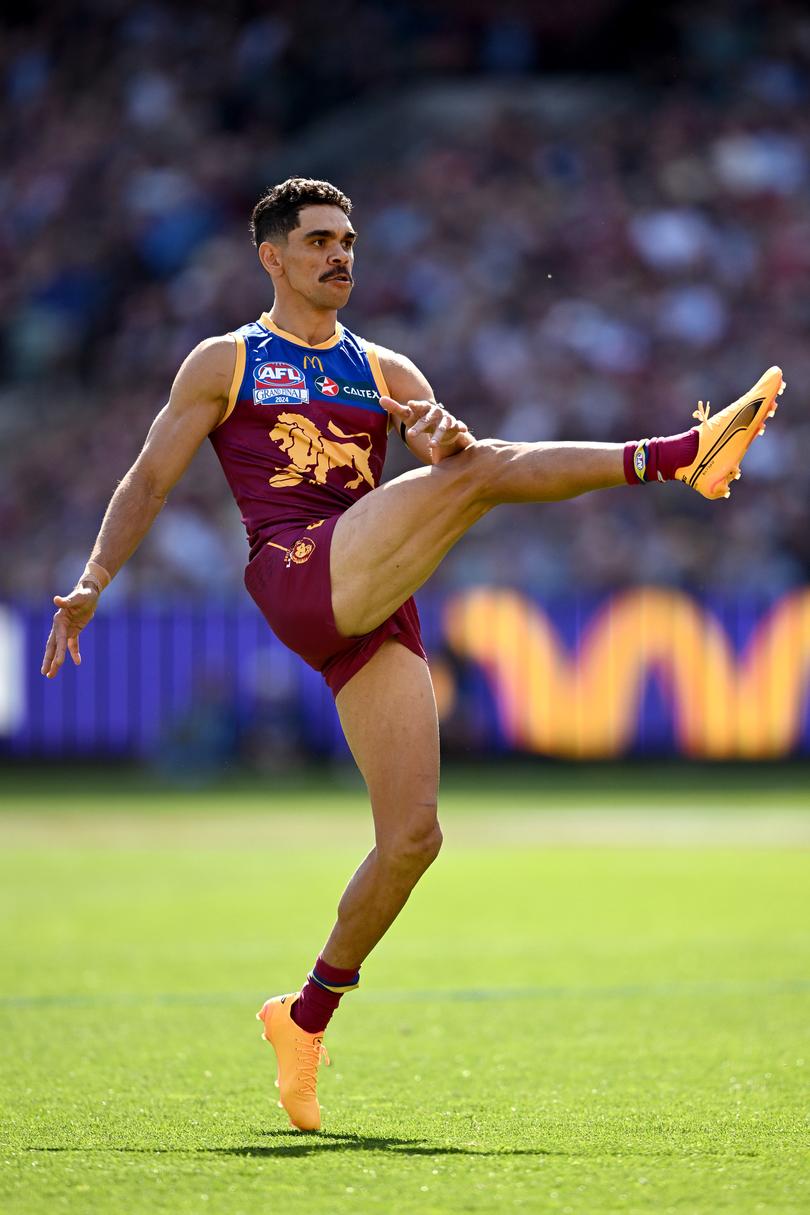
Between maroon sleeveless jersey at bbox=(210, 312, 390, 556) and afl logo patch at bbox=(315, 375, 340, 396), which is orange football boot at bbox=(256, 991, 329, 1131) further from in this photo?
afl logo patch at bbox=(315, 375, 340, 396)

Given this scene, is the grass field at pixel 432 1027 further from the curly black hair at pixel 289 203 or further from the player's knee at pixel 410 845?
the curly black hair at pixel 289 203

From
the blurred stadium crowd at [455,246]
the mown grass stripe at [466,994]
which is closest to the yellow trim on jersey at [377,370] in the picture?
the mown grass stripe at [466,994]

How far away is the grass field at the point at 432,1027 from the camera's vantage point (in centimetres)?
416

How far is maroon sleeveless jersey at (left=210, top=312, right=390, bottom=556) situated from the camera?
5246 mm

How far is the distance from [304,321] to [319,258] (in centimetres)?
19

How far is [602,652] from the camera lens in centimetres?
1989

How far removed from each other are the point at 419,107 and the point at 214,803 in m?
13.5

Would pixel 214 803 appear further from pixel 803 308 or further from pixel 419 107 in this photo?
pixel 419 107

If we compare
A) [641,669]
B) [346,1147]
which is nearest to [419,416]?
[346,1147]

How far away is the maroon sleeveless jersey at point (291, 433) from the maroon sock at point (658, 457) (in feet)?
2.98

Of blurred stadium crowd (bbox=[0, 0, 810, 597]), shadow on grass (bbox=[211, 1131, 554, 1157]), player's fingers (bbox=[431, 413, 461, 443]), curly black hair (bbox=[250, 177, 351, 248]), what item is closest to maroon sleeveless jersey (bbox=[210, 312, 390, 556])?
curly black hair (bbox=[250, 177, 351, 248])

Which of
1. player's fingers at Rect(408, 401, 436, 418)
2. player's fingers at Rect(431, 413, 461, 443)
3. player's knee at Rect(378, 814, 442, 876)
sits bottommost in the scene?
player's knee at Rect(378, 814, 442, 876)

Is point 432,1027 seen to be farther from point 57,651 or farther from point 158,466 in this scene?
point 158,466

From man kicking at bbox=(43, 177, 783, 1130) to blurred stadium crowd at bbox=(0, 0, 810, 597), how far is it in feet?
51.4
